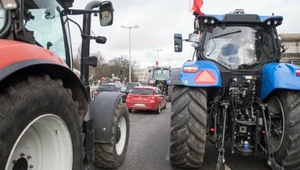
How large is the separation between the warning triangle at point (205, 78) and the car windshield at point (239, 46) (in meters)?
0.85

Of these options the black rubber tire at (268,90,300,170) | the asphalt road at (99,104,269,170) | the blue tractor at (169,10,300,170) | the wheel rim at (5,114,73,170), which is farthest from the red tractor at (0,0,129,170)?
the black rubber tire at (268,90,300,170)

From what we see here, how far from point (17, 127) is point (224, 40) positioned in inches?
161

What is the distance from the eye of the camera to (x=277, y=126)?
443 centimetres

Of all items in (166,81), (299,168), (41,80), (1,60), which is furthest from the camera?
(166,81)

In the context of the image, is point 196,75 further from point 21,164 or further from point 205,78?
point 21,164

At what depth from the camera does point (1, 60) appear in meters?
1.80

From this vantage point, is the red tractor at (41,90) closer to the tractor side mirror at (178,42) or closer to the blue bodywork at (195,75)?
the blue bodywork at (195,75)

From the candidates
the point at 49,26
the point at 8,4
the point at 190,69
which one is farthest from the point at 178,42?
the point at 8,4

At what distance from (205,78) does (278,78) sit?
106 cm

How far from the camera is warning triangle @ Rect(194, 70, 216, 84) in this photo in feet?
14.1

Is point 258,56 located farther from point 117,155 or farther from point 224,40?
point 117,155

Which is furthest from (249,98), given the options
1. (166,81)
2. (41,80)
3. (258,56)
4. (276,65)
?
(166,81)

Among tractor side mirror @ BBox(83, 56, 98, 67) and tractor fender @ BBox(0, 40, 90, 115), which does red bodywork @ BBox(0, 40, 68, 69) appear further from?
tractor side mirror @ BBox(83, 56, 98, 67)

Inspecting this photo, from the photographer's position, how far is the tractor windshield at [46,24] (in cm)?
273
